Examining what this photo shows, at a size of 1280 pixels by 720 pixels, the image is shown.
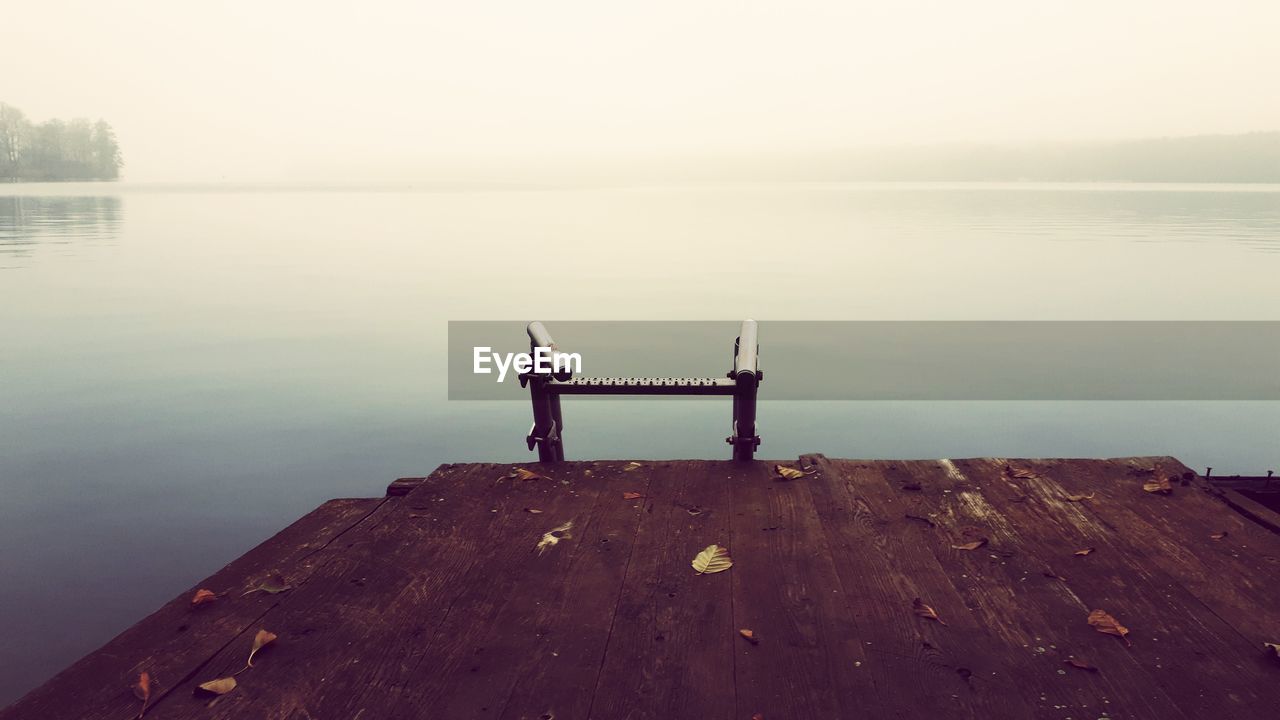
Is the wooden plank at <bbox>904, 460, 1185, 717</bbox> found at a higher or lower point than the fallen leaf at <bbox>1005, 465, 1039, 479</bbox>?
lower

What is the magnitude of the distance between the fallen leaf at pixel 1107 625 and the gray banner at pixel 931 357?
31.6 ft

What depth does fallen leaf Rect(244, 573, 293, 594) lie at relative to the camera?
3180mm

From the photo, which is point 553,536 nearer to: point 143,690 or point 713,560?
point 713,560

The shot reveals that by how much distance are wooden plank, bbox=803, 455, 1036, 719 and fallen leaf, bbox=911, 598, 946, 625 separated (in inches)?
0.7

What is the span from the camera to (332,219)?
54188 mm

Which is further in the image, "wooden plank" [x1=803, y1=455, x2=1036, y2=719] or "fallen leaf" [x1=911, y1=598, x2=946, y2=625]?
"fallen leaf" [x1=911, y1=598, x2=946, y2=625]

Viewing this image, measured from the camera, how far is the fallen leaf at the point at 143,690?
2463 millimetres

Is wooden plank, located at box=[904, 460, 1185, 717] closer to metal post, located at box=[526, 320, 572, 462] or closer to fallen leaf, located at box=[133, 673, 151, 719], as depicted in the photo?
metal post, located at box=[526, 320, 572, 462]

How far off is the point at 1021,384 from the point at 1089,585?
1102 cm

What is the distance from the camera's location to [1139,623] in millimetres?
2877

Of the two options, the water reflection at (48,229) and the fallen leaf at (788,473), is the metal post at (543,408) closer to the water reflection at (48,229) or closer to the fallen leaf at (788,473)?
the fallen leaf at (788,473)

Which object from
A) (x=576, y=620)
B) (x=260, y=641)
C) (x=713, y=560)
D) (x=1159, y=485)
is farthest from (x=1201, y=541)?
(x=260, y=641)

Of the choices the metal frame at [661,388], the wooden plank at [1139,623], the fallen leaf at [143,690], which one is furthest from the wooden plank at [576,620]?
the wooden plank at [1139,623]

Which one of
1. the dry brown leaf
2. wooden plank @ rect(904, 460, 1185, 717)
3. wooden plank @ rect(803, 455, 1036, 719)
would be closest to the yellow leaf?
the dry brown leaf
